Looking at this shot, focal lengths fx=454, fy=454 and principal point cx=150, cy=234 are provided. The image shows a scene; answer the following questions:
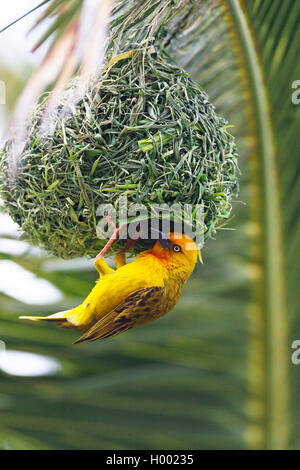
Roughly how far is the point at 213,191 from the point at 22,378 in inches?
41.0

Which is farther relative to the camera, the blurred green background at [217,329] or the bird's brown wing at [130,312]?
the blurred green background at [217,329]

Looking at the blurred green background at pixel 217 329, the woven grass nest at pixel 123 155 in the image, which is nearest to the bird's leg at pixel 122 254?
the woven grass nest at pixel 123 155

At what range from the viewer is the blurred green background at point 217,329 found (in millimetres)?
1252

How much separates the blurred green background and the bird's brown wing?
1.50ft

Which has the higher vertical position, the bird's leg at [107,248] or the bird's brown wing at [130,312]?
the bird's leg at [107,248]

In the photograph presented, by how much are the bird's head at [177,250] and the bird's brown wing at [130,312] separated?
0.06 m

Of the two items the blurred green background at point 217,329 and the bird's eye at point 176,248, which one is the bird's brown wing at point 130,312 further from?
the blurred green background at point 217,329

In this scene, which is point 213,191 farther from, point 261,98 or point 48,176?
point 261,98

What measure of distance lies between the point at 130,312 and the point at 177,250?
139 millimetres

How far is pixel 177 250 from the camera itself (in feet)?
2.69

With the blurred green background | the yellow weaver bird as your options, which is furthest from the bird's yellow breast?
the blurred green background

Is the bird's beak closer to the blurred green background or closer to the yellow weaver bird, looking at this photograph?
the yellow weaver bird

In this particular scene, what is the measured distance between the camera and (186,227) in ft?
2.63

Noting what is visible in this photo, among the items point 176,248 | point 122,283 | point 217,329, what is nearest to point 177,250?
point 176,248
